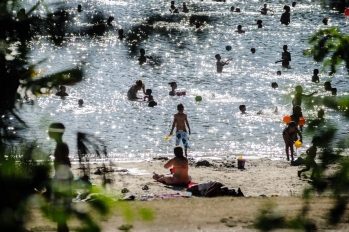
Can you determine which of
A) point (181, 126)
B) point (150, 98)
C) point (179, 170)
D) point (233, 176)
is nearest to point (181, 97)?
point (150, 98)

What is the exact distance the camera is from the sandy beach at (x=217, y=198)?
17.4 feet

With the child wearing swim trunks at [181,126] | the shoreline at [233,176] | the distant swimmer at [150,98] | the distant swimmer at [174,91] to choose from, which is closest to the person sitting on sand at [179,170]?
the shoreline at [233,176]

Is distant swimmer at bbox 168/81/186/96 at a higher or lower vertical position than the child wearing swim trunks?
lower

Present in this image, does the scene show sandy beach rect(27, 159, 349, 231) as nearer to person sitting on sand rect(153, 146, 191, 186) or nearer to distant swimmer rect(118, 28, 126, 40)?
person sitting on sand rect(153, 146, 191, 186)

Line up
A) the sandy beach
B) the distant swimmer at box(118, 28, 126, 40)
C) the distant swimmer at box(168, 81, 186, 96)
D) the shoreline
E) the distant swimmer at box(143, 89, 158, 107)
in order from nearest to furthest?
the distant swimmer at box(118, 28, 126, 40), the sandy beach, the shoreline, the distant swimmer at box(143, 89, 158, 107), the distant swimmer at box(168, 81, 186, 96)

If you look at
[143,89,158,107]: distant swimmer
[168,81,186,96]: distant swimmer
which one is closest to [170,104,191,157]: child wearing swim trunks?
[143,89,158,107]: distant swimmer

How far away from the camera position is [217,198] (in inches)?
535

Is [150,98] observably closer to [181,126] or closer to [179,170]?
[181,126]

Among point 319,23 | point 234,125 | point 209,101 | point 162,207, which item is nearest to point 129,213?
point 162,207

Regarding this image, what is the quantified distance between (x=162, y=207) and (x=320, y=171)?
27.2 ft

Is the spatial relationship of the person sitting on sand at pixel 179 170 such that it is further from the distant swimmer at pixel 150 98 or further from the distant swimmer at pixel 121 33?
the distant swimmer at pixel 150 98

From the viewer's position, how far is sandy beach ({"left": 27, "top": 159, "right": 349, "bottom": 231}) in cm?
530

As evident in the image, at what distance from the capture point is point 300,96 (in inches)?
175

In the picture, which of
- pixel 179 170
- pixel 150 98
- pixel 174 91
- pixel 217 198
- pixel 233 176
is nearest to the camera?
pixel 217 198
